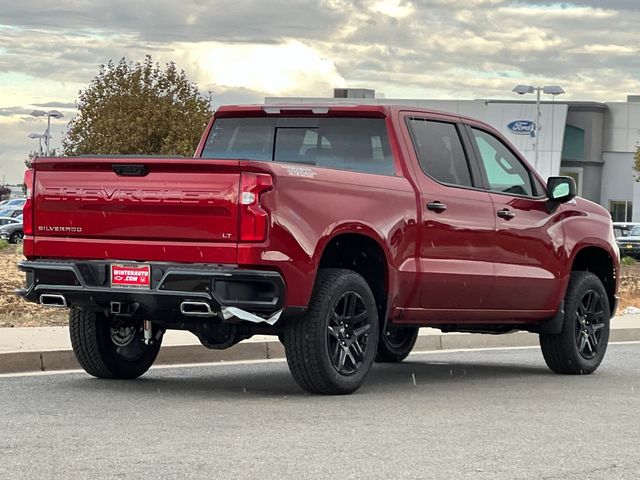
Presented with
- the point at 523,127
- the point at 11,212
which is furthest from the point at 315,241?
the point at 523,127

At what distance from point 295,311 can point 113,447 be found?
233 cm

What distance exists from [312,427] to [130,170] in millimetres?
2331

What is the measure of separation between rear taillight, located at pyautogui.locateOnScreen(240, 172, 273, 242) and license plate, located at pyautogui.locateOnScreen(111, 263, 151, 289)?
762 millimetres

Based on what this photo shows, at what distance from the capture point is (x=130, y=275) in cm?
976

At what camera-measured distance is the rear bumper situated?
9.48 m

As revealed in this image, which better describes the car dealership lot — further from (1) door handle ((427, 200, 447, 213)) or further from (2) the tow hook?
(1) door handle ((427, 200, 447, 213))

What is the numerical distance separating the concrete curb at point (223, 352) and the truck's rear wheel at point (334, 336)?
2.88 metres

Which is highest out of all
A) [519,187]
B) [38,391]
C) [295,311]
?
[519,187]

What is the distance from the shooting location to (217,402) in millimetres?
9828

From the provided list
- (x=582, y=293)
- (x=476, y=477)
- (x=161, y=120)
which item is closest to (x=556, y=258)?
(x=582, y=293)

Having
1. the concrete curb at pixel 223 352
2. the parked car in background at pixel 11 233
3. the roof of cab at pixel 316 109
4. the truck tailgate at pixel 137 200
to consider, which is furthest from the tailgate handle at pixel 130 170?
the parked car in background at pixel 11 233

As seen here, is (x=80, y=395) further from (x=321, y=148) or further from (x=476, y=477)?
(x=476, y=477)

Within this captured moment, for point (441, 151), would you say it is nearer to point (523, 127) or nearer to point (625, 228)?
point (625, 228)

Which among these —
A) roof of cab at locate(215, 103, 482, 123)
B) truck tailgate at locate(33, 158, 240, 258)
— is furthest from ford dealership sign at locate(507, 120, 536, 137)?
truck tailgate at locate(33, 158, 240, 258)
